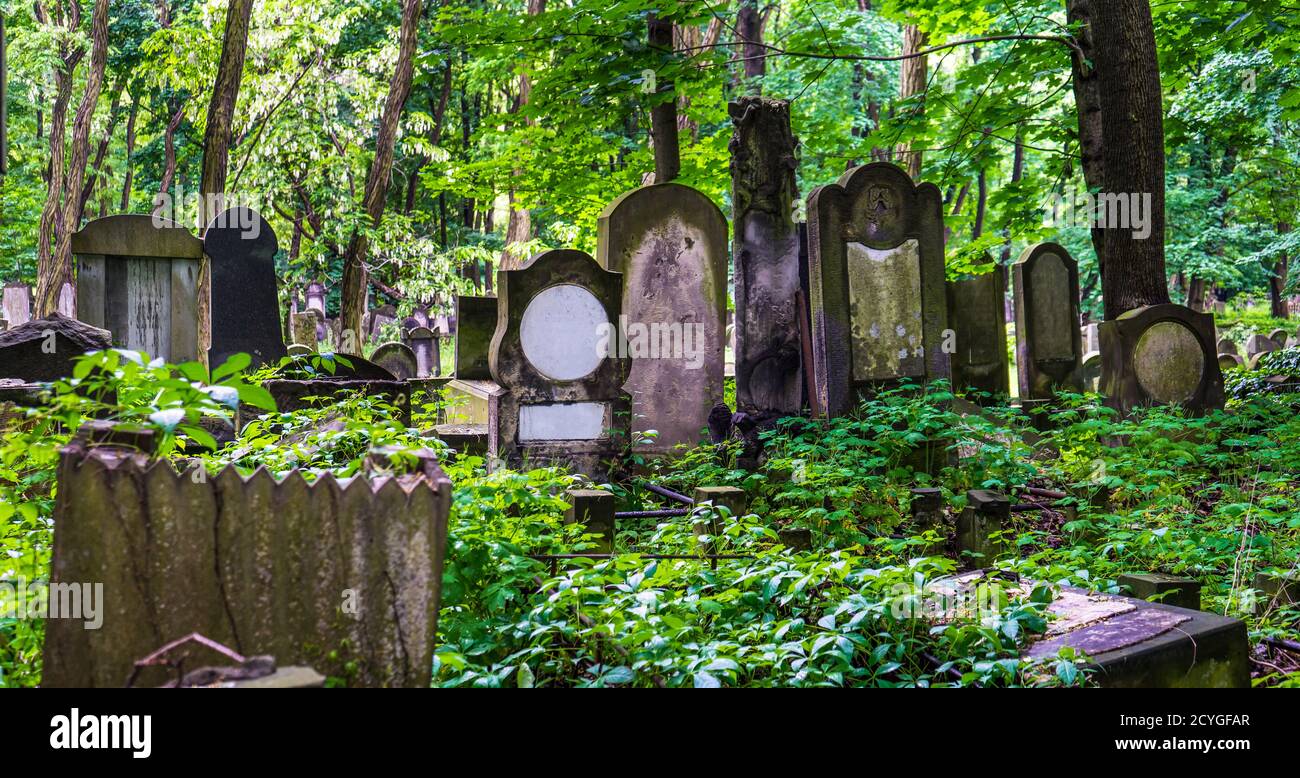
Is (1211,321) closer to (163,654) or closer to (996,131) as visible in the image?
(996,131)

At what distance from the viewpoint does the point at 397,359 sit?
552 inches

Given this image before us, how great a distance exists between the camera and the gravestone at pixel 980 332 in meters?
10.3

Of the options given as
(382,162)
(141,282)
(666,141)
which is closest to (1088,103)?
(666,141)

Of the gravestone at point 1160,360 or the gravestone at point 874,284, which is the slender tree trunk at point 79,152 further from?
the gravestone at point 1160,360

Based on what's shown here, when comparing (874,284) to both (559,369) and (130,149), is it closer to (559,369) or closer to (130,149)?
(559,369)

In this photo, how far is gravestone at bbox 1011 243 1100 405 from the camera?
1095cm

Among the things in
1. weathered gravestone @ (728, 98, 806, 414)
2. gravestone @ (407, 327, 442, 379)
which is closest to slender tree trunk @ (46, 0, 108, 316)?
gravestone @ (407, 327, 442, 379)

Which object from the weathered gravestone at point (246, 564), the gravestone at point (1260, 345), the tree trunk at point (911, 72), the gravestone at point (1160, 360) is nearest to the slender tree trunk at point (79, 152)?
the tree trunk at point (911, 72)

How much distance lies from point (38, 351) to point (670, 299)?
16.1 feet

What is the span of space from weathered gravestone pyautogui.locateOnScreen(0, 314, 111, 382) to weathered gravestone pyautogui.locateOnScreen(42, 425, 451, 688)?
3.80 meters

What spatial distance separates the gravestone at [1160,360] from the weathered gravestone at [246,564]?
722cm

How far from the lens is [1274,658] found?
12.1 feet
